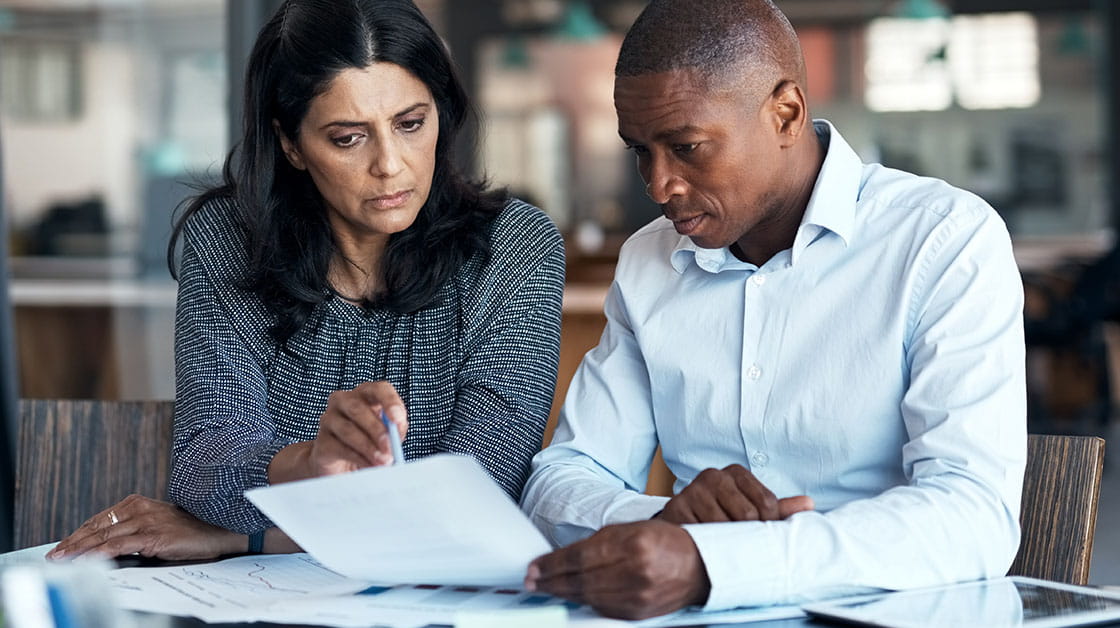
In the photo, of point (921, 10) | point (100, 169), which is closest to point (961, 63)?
point (921, 10)

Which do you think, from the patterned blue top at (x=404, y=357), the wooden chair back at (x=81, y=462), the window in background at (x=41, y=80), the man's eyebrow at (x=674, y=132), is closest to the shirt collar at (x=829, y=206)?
the man's eyebrow at (x=674, y=132)

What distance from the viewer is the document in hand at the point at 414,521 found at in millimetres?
1030

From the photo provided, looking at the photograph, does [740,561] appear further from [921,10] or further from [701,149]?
[921,10]

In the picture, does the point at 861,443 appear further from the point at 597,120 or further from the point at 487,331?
the point at 597,120

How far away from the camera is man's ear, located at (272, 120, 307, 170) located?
5.81 feet

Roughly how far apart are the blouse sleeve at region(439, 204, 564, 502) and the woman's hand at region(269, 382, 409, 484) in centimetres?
31

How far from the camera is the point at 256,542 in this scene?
148cm

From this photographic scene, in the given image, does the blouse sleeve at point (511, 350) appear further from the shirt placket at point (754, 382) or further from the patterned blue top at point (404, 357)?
the shirt placket at point (754, 382)

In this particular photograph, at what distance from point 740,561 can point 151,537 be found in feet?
2.32

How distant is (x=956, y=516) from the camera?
1168 mm

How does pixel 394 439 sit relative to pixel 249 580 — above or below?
above

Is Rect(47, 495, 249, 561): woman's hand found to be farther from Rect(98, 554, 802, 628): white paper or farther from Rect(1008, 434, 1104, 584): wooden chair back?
Rect(1008, 434, 1104, 584): wooden chair back

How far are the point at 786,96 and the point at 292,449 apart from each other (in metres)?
0.64

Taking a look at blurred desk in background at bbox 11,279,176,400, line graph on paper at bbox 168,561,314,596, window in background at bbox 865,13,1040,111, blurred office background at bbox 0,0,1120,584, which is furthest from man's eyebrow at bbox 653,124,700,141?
window in background at bbox 865,13,1040,111
